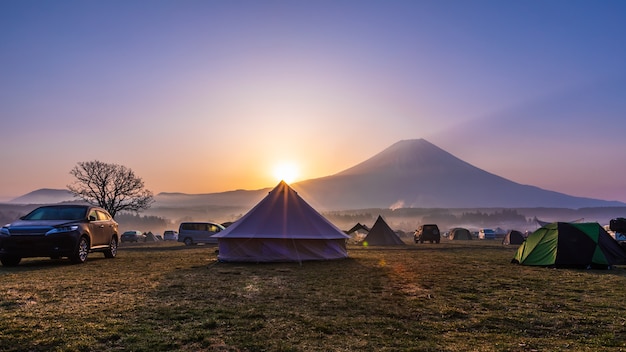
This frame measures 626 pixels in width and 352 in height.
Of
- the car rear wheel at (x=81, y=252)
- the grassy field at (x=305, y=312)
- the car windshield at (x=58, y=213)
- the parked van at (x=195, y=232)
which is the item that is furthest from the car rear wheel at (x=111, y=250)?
the parked van at (x=195, y=232)

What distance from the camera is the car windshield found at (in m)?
15.7

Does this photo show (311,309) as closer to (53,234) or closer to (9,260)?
(53,234)

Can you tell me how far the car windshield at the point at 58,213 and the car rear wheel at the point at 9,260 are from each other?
1.41m

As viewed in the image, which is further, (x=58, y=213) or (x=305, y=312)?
(x=58, y=213)

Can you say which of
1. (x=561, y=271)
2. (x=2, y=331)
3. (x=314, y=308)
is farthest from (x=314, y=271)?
(x=2, y=331)

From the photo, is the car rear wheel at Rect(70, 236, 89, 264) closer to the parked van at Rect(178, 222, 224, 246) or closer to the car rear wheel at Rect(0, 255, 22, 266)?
the car rear wheel at Rect(0, 255, 22, 266)

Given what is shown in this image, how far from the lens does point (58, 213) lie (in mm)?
15977

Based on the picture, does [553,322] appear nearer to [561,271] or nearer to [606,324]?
[606,324]

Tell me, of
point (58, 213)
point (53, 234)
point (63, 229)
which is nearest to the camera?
point (53, 234)

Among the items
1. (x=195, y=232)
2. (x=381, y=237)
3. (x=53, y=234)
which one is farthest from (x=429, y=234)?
(x=53, y=234)

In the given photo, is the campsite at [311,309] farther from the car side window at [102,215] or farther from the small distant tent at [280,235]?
the car side window at [102,215]

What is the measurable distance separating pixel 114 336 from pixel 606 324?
735 centimetres

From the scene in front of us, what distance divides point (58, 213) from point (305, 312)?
40.2 ft

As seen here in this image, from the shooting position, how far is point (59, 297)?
859 centimetres
